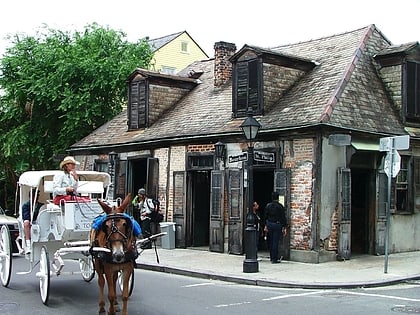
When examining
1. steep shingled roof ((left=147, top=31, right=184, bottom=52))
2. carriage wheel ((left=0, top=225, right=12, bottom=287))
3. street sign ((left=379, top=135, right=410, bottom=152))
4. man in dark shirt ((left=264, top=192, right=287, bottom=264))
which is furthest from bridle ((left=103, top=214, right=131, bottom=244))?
steep shingled roof ((left=147, top=31, right=184, bottom=52))

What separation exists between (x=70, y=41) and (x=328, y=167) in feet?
59.7

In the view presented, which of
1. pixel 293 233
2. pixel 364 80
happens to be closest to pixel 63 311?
pixel 293 233

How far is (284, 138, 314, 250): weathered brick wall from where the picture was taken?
53.7 ft

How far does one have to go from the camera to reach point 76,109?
27.6 m

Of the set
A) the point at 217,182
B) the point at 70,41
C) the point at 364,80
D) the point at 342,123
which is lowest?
the point at 217,182

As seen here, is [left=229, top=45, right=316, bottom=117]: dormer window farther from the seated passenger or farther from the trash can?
the seated passenger

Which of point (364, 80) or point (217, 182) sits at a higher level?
point (364, 80)

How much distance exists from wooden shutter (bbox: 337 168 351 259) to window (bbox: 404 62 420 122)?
352 centimetres

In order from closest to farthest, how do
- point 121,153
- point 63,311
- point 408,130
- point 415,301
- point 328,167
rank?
1. point 63,311
2. point 415,301
3. point 328,167
4. point 408,130
5. point 121,153

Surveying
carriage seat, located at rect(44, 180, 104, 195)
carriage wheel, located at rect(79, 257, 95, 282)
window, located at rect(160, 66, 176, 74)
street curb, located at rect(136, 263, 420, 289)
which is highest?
window, located at rect(160, 66, 176, 74)

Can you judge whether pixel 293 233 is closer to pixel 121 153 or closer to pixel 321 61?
pixel 321 61

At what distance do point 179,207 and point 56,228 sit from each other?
32.2 ft

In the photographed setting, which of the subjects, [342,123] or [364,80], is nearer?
[342,123]

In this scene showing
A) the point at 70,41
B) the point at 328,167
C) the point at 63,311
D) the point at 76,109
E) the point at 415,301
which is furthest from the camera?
the point at 70,41
